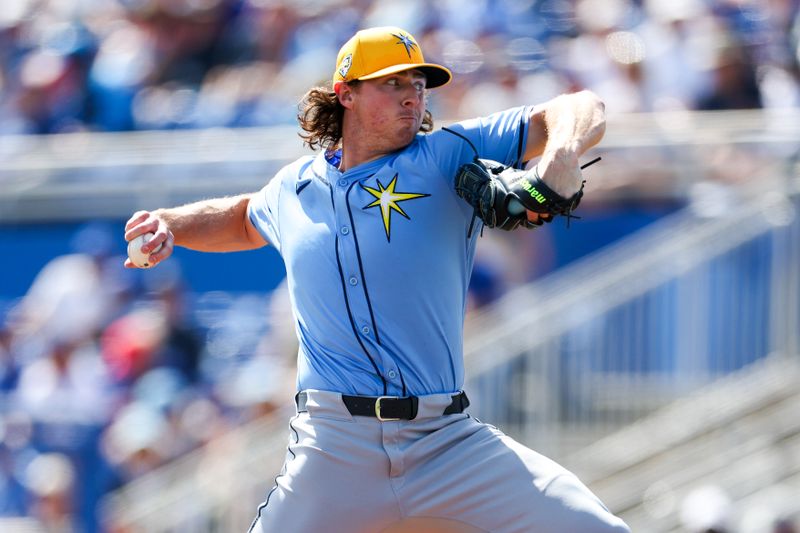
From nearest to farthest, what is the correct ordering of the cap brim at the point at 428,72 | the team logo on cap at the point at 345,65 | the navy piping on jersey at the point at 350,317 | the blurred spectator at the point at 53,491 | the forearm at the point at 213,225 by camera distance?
the navy piping on jersey at the point at 350,317 < the cap brim at the point at 428,72 < the team logo on cap at the point at 345,65 < the forearm at the point at 213,225 < the blurred spectator at the point at 53,491

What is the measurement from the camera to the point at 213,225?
18.0ft

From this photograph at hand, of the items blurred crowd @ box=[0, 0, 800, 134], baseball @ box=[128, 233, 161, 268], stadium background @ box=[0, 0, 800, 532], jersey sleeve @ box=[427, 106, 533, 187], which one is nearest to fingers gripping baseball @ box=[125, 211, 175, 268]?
baseball @ box=[128, 233, 161, 268]

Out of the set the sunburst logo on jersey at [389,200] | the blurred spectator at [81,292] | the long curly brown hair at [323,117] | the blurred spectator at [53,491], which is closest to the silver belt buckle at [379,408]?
the sunburst logo on jersey at [389,200]

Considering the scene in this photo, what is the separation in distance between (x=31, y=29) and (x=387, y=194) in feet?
30.2

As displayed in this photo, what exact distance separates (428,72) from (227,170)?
5.38 m

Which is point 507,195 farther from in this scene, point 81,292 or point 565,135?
point 81,292

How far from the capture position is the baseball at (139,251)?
501 cm

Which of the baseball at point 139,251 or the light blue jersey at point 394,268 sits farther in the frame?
the baseball at point 139,251

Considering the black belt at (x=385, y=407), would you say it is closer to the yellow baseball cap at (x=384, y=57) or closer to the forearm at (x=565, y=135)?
the forearm at (x=565, y=135)

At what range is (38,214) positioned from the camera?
11.2 meters

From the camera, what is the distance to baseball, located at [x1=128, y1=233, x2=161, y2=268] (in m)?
5.01

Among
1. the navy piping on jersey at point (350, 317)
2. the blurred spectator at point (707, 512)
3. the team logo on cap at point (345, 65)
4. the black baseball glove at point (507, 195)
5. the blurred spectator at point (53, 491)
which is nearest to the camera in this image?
the black baseball glove at point (507, 195)

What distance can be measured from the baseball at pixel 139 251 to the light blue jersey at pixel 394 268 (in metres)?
0.50

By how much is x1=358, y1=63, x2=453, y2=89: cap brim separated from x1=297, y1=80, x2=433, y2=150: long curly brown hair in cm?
29
